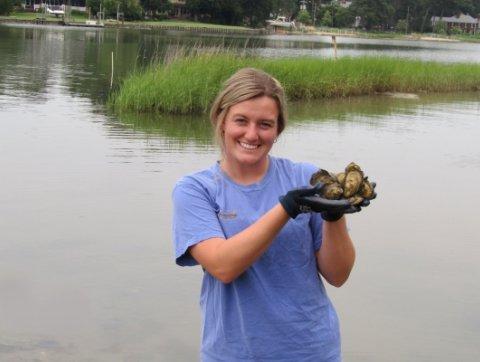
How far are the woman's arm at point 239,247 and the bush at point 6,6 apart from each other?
279 feet

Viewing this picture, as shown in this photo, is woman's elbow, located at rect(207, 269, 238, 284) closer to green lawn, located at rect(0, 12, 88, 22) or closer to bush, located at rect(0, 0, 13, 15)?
green lawn, located at rect(0, 12, 88, 22)

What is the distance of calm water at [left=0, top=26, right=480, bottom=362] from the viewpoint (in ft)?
17.6

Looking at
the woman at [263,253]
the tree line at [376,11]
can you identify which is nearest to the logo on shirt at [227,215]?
the woman at [263,253]

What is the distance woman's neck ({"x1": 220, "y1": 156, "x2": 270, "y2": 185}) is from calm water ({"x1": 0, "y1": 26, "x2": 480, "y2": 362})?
2.78m

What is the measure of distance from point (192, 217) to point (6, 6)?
286 feet

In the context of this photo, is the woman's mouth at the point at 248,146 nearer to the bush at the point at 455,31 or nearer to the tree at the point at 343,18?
the tree at the point at 343,18

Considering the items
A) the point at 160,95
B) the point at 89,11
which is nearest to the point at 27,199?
the point at 160,95

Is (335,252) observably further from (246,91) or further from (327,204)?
(246,91)

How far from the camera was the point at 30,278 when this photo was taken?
618 cm

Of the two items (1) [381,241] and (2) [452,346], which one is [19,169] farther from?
(2) [452,346]

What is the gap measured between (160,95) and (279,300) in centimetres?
1446

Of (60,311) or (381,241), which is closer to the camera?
(60,311)

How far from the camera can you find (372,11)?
13912cm

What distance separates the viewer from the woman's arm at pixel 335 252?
2.35 meters
